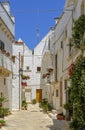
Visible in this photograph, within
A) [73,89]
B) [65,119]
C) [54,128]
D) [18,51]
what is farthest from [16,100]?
[73,89]

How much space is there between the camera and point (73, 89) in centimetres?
1387

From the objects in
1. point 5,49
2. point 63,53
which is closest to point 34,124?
point 63,53

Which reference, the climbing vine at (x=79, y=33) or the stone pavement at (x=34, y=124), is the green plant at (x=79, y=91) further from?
the stone pavement at (x=34, y=124)

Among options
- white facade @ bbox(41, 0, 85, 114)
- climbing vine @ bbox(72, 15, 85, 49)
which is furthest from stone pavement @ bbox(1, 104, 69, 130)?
climbing vine @ bbox(72, 15, 85, 49)

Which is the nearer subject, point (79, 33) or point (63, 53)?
point (79, 33)

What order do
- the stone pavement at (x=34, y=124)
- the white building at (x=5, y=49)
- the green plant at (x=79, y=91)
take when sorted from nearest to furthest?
the green plant at (x=79, y=91), the stone pavement at (x=34, y=124), the white building at (x=5, y=49)

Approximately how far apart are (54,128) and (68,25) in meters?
7.91

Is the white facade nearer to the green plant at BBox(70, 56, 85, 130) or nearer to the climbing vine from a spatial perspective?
the climbing vine

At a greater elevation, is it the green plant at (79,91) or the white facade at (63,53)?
the white facade at (63,53)

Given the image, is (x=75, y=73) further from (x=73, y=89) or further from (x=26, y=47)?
(x=26, y=47)

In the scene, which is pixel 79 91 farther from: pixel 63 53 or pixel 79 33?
pixel 63 53

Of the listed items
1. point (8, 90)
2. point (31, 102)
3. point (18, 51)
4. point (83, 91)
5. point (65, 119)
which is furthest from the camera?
point (31, 102)

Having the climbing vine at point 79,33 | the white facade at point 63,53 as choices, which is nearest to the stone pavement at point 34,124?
the white facade at point 63,53

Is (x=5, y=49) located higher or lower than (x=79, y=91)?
higher
